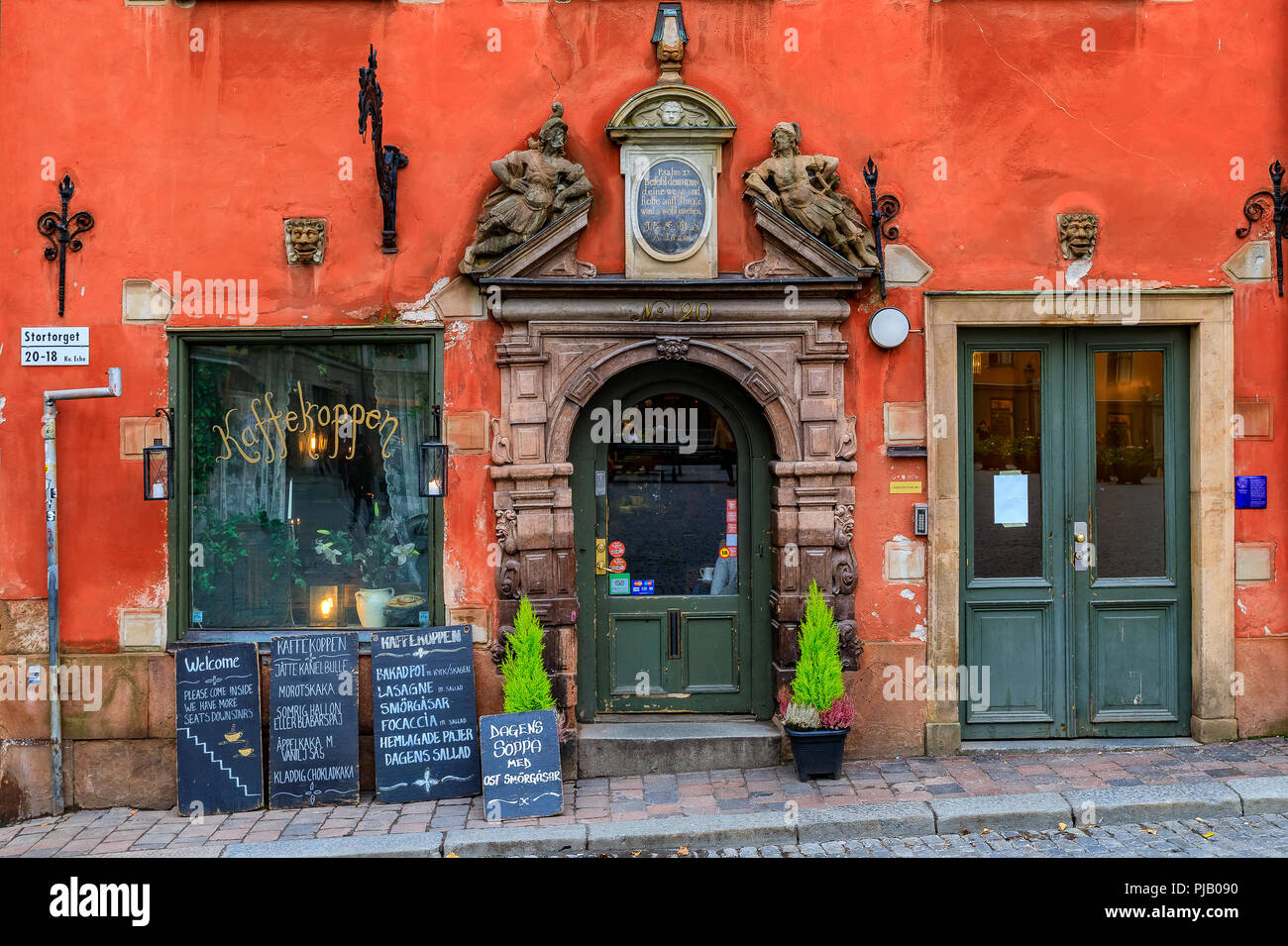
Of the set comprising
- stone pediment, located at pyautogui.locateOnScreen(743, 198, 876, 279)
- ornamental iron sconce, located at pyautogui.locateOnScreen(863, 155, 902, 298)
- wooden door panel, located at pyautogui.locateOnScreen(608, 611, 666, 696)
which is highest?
ornamental iron sconce, located at pyautogui.locateOnScreen(863, 155, 902, 298)

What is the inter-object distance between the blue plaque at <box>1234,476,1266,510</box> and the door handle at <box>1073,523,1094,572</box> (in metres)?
0.99

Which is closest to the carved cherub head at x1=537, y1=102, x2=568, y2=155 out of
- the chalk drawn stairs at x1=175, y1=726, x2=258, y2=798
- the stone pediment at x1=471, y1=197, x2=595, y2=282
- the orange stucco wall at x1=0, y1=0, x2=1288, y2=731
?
the orange stucco wall at x1=0, y1=0, x2=1288, y2=731

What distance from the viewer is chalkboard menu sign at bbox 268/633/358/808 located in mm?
6789

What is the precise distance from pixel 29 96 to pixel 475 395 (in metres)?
3.50

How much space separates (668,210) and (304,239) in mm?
2374

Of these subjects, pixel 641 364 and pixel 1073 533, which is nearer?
pixel 641 364

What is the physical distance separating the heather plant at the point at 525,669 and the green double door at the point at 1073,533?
2905mm

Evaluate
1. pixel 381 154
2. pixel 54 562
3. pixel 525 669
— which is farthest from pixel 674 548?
pixel 54 562

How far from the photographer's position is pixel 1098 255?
24.2ft

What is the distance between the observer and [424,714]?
271 inches

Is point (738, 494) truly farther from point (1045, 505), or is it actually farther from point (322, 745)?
point (322, 745)

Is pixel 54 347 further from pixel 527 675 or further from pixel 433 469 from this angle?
pixel 527 675

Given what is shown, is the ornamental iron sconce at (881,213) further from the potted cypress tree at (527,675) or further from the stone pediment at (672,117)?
the potted cypress tree at (527,675)

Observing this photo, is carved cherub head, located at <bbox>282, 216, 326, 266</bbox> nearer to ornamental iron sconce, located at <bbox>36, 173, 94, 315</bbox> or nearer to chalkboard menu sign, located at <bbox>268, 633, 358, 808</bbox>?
ornamental iron sconce, located at <bbox>36, 173, 94, 315</bbox>
